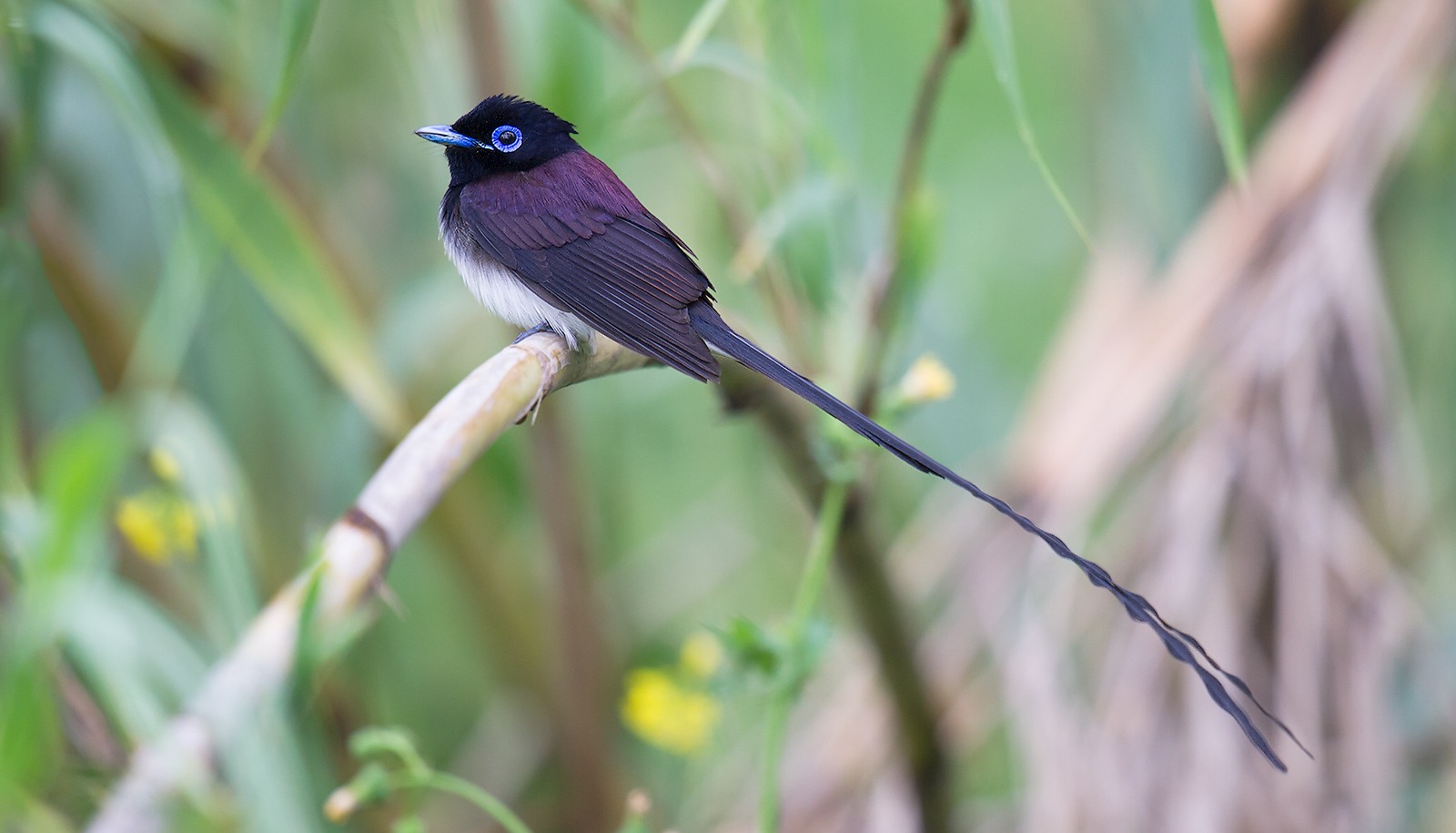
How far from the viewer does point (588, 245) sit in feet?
5.31

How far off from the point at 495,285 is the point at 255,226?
0.40 m

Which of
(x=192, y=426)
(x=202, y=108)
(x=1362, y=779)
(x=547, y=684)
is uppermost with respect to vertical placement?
(x=202, y=108)

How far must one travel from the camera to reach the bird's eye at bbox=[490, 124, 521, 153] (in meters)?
1.66

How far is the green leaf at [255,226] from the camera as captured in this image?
67.8 inches

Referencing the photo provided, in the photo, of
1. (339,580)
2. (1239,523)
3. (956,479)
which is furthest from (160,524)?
(1239,523)

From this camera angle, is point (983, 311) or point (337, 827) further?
point (983, 311)

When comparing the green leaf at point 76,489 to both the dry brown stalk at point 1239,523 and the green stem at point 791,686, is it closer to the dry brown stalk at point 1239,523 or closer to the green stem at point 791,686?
the green stem at point 791,686

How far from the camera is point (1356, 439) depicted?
7.58 feet

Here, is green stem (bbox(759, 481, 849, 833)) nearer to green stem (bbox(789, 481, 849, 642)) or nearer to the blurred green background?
green stem (bbox(789, 481, 849, 642))

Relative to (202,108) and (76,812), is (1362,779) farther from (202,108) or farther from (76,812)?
(202,108)

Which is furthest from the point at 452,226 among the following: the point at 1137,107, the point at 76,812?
the point at 1137,107

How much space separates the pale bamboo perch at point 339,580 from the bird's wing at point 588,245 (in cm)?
37

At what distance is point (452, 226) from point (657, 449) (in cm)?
176

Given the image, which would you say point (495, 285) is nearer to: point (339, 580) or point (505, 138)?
point (505, 138)
